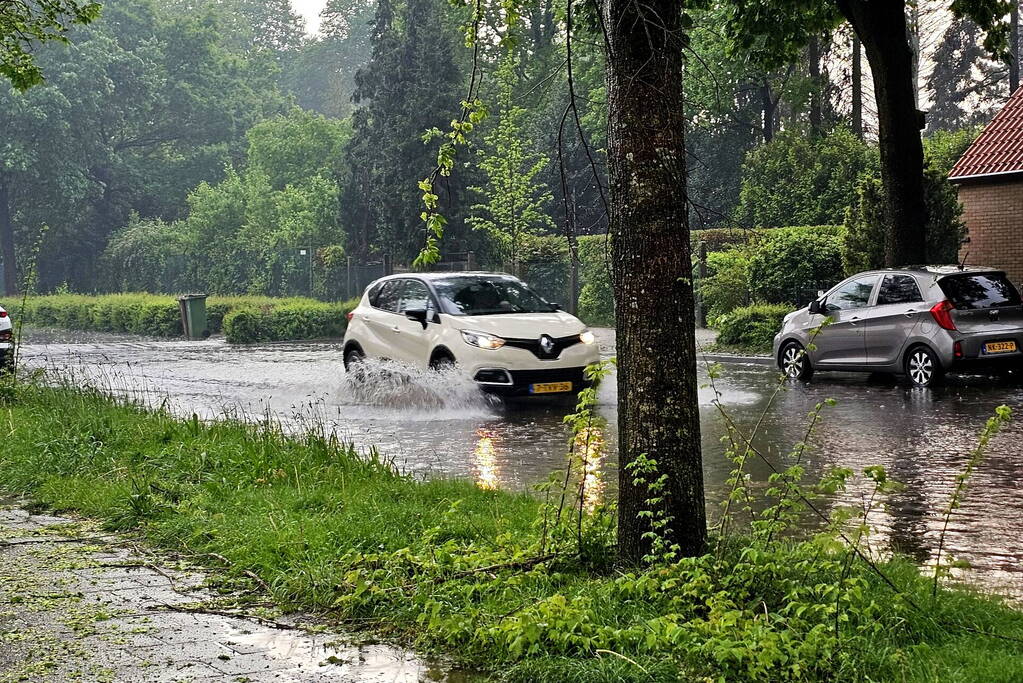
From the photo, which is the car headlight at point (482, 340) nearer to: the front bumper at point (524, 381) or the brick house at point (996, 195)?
the front bumper at point (524, 381)

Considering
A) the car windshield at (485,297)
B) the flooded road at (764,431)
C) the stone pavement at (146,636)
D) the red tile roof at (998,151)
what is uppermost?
the red tile roof at (998,151)

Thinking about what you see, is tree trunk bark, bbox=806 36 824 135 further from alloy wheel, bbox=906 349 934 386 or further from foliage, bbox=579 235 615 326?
alloy wheel, bbox=906 349 934 386

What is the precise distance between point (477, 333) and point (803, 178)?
2997 cm

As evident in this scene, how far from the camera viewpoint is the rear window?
658 inches

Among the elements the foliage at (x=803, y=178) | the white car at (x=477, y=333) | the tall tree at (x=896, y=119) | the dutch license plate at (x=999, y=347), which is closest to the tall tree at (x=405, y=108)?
the foliage at (x=803, y=178)

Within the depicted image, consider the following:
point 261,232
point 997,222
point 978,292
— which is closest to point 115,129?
point 261,232

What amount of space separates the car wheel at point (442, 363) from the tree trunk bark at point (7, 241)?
5489 centimetres

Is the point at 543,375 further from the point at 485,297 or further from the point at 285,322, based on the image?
the point at 285,322

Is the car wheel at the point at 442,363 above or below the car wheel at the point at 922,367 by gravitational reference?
above

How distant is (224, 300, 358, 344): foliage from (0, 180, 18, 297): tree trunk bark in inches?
1347

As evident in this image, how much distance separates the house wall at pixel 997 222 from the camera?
28.8 m

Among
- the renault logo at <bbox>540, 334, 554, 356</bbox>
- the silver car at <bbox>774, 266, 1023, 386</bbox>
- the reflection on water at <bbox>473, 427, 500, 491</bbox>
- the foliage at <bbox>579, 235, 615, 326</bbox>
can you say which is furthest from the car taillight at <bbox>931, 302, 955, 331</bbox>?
the foliage at <bbox>579, 235, 615, 326</bbox>

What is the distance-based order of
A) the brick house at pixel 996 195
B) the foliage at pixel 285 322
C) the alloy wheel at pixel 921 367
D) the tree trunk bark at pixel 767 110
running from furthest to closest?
the tree trunk bark at pixel 767 110, the foliage at pixel 285 322, the brick house at pixel 996 195, the alloy wheel at pixel 921 367

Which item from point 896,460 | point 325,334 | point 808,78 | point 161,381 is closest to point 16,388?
point 161,381
